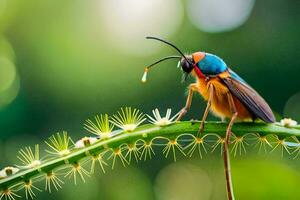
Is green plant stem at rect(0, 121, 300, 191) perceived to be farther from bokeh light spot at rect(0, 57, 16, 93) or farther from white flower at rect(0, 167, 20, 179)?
bokeh light spot at rect(0, 57, 16, 93)

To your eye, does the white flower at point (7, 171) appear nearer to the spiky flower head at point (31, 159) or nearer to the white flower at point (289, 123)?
the spiky flower head at point (31, 159)

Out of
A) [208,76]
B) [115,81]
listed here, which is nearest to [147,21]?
[115,81]

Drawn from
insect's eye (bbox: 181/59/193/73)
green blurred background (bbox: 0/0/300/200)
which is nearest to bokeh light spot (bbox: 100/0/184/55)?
green blurred background (bbox: 0/0/300/200)

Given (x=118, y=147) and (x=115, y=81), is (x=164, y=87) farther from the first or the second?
(x=118, y=147)

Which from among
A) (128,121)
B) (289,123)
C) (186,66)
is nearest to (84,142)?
(128,121)

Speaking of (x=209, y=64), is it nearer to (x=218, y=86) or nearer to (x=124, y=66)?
(x=218, y=86)

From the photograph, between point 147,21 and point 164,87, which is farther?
point 147,21

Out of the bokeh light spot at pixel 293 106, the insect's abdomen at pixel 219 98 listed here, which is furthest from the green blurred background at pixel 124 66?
the insect's abdomen at pixel 219 98
